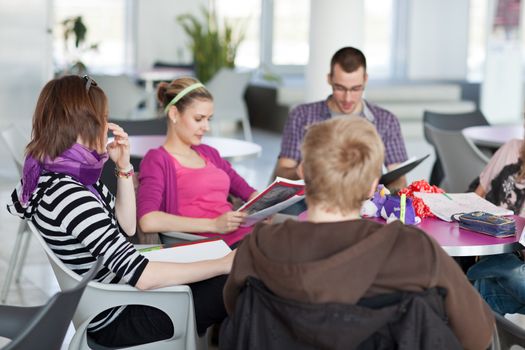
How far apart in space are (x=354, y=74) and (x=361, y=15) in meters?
2.59

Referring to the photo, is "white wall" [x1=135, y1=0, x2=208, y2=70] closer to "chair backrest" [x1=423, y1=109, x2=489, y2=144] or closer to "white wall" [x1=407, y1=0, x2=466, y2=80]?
"white wall" [x1=407, y1=0, x2=466, y2=80]

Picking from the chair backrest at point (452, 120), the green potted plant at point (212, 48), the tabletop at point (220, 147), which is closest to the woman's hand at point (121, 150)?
the tabletop at point (220, 147)

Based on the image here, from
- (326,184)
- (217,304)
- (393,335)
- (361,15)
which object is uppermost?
(361,15)

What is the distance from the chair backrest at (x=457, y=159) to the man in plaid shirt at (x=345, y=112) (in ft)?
2.10

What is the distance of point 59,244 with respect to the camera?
2.56 metres

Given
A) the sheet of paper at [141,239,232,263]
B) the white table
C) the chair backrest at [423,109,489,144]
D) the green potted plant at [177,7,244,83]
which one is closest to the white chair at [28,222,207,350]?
the sheet of paper at [141,239,232,263]

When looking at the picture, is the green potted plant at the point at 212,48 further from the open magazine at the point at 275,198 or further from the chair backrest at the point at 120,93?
the open magazine at the point at 275,198

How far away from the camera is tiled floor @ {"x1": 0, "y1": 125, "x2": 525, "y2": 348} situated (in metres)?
4.57

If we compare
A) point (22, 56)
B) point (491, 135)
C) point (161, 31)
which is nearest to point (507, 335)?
point (491, 135)

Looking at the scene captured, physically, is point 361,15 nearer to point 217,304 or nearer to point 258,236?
point 217,304

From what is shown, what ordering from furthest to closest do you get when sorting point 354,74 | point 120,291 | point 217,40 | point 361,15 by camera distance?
point 217,40, point 361,15, point 354,74, point 120,291

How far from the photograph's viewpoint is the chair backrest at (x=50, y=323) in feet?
5.82

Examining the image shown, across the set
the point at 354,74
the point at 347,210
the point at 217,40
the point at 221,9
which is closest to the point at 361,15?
the point at 354,74

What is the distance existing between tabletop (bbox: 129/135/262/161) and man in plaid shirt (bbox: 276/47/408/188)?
8.0 inches
